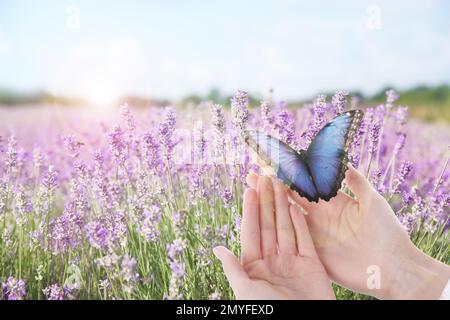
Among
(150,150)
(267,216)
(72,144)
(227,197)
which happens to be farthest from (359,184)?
(72,144)

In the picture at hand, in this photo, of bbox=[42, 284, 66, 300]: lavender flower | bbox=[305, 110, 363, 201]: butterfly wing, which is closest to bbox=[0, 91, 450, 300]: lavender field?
bbox=[42, 284, 66, 300]: lavender flower

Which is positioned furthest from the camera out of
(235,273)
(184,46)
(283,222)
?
(184,46)

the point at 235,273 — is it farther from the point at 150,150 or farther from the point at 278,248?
the point at 150,150

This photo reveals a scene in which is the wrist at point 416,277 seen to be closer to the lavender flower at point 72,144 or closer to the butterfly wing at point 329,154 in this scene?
the butterfly wing at point 329,154

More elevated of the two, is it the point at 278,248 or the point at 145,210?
the point at 145,210

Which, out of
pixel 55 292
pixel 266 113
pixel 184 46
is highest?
pixel 184 46
